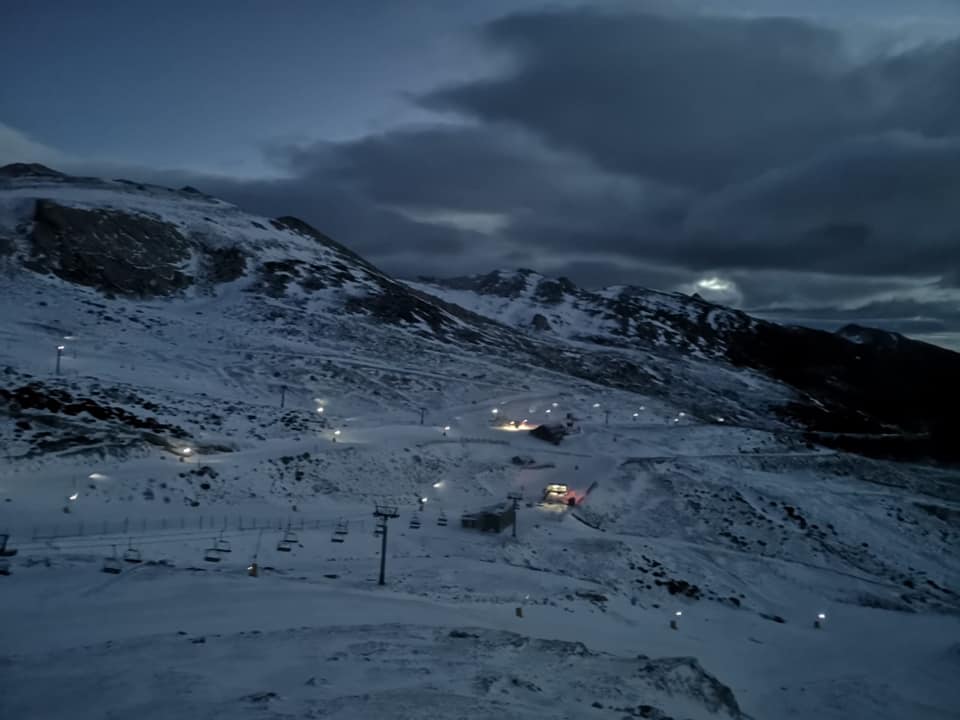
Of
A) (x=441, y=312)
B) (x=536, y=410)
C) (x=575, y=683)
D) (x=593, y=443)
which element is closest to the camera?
(x=575, y=683)

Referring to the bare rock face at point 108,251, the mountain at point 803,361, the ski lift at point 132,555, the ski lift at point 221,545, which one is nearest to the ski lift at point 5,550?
the ski lift at point 132,555

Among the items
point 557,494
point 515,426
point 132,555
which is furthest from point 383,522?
point 515,426

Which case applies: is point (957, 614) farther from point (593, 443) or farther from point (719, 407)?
point (719, 407)

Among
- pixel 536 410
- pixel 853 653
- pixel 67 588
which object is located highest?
pixel 536 410

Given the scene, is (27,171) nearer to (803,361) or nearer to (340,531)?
(340,531)

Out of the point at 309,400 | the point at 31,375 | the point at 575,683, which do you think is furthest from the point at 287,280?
the point at 575,683

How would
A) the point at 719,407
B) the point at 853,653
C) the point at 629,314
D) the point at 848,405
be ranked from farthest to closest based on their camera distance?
the point at 629,314 → the point at 848,405 → the point at 719,407 → the point at 853,653

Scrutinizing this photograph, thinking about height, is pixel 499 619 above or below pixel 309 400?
below
